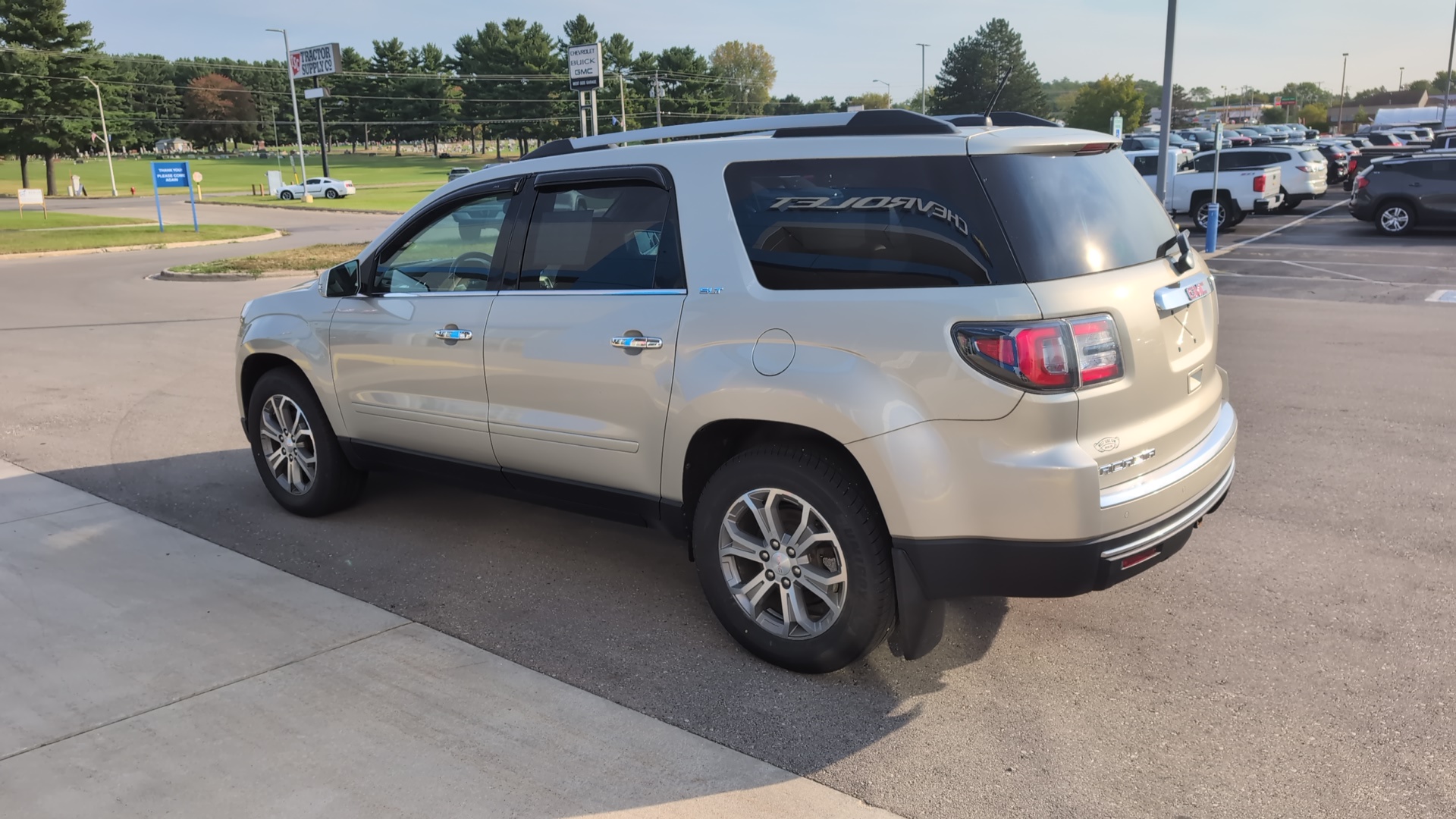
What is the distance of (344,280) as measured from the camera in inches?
200

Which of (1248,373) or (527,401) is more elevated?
(527,401)

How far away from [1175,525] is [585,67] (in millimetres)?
50140

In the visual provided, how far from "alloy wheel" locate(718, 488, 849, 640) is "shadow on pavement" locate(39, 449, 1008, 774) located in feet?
0.71

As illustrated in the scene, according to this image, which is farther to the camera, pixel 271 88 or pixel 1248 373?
pixel 271 88

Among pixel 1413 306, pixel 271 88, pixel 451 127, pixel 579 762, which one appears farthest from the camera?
pixel 271 88

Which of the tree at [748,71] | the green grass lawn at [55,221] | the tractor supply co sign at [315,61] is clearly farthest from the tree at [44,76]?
the tree at [748,71]

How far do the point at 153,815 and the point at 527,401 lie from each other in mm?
2003

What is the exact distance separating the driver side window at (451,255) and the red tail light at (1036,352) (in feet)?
7.50

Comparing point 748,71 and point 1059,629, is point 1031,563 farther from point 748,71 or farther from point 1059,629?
point 748,71

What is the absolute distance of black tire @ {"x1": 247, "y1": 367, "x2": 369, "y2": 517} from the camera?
5340 millimetres

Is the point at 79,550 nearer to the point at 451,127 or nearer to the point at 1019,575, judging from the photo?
the point at 1019,575

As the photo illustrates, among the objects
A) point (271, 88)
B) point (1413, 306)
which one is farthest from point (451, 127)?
point (1413, 306)

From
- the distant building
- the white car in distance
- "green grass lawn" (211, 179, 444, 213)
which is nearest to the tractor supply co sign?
"green grass lawn" (211, 179, 444, 213)

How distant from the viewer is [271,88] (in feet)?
452
